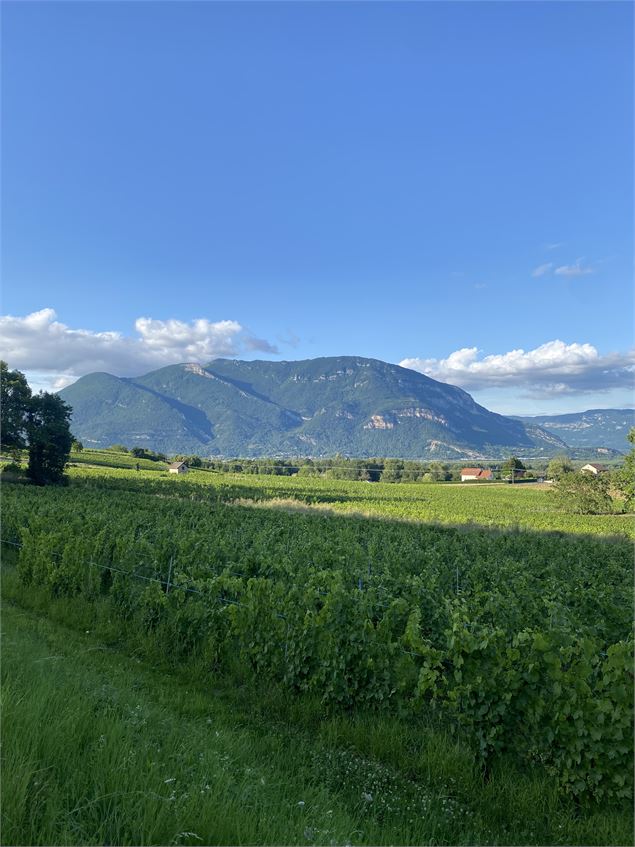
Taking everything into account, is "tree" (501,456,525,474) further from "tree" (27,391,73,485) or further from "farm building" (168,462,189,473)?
"tree" (27,391,73,485)

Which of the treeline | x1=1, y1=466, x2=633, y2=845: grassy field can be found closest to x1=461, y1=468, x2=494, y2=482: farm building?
the treeline

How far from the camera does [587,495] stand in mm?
60656

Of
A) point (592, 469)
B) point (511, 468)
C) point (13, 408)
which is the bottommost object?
point (511, 468)

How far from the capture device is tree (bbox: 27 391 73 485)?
145ft

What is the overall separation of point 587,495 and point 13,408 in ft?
204

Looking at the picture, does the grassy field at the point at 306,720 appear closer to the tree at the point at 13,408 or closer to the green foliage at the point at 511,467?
the tree at the point at 13,408

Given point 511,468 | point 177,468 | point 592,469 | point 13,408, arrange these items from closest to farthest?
point 13,408 → point 592,469 → point 177,468 → point 511,468

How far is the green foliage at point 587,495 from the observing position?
6053 centimetres

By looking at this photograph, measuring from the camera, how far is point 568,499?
61781 millimetres

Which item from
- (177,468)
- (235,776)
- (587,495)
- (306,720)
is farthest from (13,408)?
(587,495)

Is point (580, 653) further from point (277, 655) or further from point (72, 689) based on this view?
point (72, 689)

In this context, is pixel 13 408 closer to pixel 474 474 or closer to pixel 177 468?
pixel 177 468

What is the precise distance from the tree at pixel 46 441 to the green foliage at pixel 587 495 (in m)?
56.7

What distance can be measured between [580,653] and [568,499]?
207 feet
